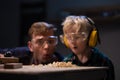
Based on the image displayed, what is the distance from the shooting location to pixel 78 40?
55.2 inches

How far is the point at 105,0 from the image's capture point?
9.74ft

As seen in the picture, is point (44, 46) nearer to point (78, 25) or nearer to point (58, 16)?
point (78, 25)

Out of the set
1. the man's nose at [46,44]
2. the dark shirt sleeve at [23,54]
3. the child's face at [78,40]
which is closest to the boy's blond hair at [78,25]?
the child's face at [78,40]

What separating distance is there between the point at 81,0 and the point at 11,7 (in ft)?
3.02

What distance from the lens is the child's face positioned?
1.40 meters

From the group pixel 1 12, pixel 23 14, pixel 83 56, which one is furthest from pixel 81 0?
pixel 83 56

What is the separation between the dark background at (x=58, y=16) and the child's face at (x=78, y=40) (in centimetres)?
81

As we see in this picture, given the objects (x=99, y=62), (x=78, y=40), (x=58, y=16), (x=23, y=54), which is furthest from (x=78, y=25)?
(x=58, y=16)

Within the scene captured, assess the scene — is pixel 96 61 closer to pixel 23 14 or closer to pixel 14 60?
pixel 14 60

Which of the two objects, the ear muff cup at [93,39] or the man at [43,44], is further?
the man at [43,44]

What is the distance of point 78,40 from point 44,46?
0.77ft

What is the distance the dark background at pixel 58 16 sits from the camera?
239 cm

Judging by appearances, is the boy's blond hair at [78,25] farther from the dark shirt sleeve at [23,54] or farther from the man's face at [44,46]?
the dark shirt sleeve at [23,54]

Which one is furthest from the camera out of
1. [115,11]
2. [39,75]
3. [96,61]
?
[115,11]
